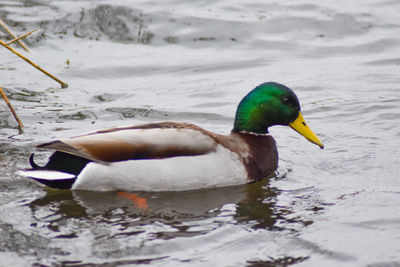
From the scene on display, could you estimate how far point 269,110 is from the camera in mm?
6785

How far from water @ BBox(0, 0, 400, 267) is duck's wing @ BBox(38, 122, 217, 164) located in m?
0.36

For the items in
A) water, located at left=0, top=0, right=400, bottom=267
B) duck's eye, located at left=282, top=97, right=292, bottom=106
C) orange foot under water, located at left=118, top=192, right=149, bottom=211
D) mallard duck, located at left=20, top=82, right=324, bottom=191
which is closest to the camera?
water, located at left=0, top=0, right=400, bottom=267

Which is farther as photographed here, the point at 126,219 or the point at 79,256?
the point at 126,219

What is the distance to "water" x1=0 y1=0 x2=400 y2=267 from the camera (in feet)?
16.7

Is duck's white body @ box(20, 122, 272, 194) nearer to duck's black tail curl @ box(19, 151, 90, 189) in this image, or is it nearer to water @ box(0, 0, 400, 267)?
duck's black tail curl @ box(19, 151, 90, 189)

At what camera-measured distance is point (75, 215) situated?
5.67 m

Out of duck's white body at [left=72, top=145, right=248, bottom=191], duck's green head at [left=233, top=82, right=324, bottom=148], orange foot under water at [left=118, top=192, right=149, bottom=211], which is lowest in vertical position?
orange foot under water at [left=118, top=192, right=149, bottom=211]

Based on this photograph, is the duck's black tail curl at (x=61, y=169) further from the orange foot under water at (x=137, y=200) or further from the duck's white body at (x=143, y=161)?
the orange foot under water at (x=137, y=200)

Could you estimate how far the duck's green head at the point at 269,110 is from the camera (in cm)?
675

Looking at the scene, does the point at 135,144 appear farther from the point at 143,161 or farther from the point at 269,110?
the point at 269,110

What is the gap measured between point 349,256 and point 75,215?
2.11 meters

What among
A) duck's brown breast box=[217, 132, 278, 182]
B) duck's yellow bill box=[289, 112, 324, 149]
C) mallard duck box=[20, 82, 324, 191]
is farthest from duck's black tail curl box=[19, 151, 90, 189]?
duck's yellow bill box=[289, 112, 324, 149]

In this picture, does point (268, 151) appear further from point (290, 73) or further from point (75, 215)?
point (290, 73)

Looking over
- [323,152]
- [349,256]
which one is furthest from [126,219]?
[323,152]
